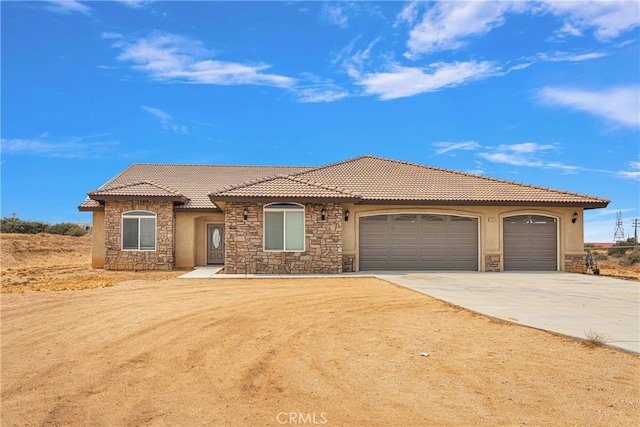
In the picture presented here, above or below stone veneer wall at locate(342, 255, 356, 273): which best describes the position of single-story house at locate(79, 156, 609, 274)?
above

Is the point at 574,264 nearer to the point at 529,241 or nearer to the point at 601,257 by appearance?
the point at 529,241

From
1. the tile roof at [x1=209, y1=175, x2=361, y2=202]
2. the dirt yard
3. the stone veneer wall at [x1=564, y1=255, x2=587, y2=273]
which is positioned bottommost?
the dirt yard

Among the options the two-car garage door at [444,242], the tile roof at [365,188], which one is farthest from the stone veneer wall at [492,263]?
the tile roof at [365,188]

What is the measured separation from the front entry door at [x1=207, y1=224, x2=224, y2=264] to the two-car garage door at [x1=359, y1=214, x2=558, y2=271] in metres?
7.24

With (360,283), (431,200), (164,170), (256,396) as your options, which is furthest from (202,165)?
(256,396)

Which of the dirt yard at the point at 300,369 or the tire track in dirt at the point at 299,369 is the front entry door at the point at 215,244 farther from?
the tire track in dirt at the point at 299,369

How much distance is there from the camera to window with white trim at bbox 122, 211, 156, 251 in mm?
19469

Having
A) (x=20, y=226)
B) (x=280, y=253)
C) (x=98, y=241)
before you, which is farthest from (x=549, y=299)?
(x=20, y=226)

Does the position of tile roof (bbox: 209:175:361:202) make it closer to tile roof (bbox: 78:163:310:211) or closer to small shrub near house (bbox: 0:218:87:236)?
tile roof (bbox: 78:163:310:211)

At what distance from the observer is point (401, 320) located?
8.16 m

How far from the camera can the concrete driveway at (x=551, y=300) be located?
7445 millimetres

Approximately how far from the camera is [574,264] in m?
19.2

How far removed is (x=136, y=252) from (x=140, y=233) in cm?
79

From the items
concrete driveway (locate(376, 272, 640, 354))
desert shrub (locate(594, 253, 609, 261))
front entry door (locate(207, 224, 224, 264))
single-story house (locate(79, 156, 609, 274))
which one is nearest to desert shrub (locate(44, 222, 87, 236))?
single-story house (locate(79, 156, 609, 274))
